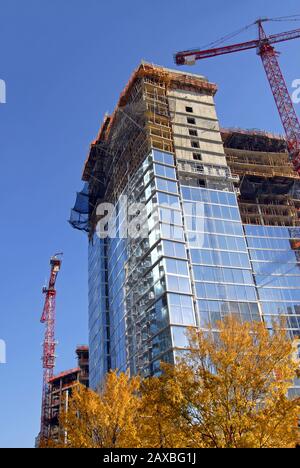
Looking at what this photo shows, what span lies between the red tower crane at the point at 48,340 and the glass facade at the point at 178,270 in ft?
170

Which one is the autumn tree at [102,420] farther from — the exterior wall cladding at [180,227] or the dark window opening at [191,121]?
the dark window opening at [191,121]

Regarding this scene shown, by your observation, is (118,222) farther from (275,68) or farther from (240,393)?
(240,393)

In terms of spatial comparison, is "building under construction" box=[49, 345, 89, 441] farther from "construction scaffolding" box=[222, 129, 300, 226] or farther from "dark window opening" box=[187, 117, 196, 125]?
"dark window opening" box=[187, 117, 196, 125]

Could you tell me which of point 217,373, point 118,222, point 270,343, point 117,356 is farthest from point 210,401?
point 118,222

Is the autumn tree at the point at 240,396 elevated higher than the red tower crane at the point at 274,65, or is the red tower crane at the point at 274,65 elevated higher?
the red tower crane at the point at 274,65

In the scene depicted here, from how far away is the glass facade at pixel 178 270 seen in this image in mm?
61156

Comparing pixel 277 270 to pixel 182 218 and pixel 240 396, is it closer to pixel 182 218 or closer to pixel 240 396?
pixel 182 218

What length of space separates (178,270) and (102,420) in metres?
35.0

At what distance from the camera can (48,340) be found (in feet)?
433

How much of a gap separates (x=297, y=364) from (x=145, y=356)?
4076cm

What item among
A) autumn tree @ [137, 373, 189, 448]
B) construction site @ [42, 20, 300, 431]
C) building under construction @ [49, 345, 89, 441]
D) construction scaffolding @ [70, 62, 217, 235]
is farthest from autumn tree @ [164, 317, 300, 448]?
building under construction @ [49, 345, 89, 441]

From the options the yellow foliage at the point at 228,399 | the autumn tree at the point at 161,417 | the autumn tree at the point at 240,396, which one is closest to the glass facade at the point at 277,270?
the autumn tree at the point at 161,417

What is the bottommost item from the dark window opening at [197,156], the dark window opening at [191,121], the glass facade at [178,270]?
the glass facade at [178,270]

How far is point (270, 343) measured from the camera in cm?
2458
